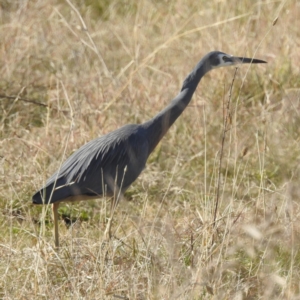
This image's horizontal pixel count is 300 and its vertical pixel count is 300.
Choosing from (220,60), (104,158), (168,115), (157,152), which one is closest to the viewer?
(104,158)

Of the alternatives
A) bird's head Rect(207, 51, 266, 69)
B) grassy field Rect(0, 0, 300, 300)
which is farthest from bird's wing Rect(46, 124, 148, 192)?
bird's head Rect(207, 51, 266, 69)

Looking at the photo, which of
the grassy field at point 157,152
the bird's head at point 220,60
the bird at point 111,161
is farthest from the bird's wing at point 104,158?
the bird's head at point 220,60

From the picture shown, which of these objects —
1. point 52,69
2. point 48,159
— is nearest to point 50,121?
point 48,159

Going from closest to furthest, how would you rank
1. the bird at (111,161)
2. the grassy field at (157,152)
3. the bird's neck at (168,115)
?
the grassy field at (157,152) < the bird at (111,161) < the bird's neck at (168,115)

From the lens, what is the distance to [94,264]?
131 inches

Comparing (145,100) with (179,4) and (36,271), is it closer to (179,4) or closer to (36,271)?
(179,4)

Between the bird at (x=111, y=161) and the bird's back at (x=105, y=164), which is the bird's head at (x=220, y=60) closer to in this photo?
the bird at (x=111, y=161)

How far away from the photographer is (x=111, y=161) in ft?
14.2

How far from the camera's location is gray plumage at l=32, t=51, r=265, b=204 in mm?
4145

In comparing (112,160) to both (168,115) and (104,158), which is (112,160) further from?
(168,115)

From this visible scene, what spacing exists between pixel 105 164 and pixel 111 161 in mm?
35

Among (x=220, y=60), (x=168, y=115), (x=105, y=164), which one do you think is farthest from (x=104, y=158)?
(x=220, y=60)

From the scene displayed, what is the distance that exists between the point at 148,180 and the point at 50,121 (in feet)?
2.75

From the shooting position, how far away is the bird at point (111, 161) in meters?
4.13
